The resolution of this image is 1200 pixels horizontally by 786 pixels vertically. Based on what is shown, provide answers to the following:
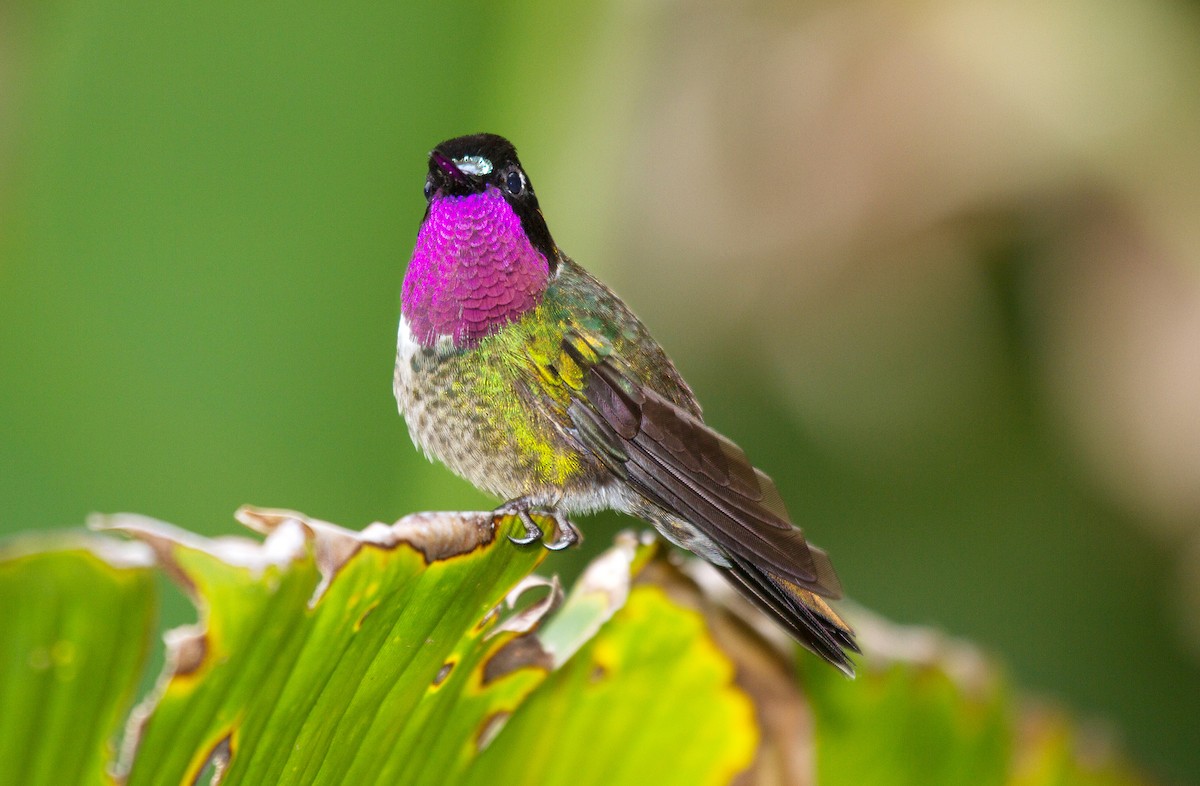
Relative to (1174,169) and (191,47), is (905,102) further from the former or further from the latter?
(191,47)

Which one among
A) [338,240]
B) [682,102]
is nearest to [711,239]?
[682,102]

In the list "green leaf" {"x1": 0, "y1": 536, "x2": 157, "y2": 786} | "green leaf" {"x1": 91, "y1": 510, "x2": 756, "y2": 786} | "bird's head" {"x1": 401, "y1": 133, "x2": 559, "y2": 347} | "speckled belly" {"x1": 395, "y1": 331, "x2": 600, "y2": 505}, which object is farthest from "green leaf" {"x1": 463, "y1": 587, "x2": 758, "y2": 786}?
"green leaf" {"x1": 0, "y1": 536, "x2": 157, "y2": 786}

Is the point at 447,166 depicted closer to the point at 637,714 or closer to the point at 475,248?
the point at 475,248

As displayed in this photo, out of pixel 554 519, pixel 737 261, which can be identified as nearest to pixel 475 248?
pixel 554 519

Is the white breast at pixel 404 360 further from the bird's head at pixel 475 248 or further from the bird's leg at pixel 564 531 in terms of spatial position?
the bird's leg at pixel 564 531

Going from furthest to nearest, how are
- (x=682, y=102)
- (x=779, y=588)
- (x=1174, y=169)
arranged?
(x=1174, y=169) → (x=682, y=102) → (x=779, y=588)

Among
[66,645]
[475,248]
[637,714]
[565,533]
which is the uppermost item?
[475,248]

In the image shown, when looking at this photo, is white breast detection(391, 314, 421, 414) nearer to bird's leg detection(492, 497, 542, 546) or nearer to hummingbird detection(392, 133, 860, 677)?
hummingbird detection(392, 133, 860, 677)

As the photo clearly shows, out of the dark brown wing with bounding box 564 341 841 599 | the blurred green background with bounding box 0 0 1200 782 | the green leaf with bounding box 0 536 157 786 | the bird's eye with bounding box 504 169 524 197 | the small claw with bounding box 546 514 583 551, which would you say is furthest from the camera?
the blurred green background with bounding box 0 0 1200 782
